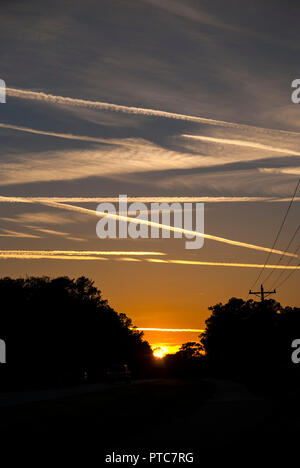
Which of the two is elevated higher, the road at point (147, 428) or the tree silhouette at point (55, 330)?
the tree silhouette at point (55, 330)

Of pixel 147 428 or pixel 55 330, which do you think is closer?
pixel 147 428

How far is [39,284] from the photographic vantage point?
398ft

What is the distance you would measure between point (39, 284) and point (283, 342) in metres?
50.7

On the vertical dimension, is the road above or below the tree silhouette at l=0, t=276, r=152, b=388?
below

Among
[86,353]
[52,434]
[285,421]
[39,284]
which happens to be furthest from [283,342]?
[52,434]

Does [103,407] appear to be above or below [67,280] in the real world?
below

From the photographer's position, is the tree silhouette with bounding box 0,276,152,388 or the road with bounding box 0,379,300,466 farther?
the tree silhouette with bounding box 0,276,152,388

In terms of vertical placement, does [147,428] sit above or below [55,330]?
below

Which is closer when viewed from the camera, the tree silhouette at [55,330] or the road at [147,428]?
the road at [147,428]

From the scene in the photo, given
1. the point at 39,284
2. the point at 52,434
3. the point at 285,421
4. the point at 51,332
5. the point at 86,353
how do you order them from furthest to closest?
the point at 39,284 → the point at 86,353 → the point at 51,332 → the point at 285,421 → the point at 52,434
